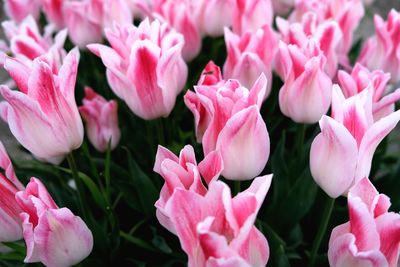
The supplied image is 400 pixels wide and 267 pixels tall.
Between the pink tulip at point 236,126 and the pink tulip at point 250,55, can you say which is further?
the pink tulip at point 250,55

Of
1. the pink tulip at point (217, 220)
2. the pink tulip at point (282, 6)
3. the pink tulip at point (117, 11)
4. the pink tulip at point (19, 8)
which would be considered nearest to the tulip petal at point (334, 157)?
the pink tulip at point (217, 220)

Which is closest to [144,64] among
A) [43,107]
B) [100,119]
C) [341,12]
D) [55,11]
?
[43,107]

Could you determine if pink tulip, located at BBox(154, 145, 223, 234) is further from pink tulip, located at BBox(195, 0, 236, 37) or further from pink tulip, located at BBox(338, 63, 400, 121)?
pink tulip, located at BBox(195, 0, 236, 37)

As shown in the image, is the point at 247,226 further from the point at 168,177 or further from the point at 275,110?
the point at 275,110

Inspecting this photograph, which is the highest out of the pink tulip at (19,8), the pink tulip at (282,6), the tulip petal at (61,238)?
the tulip petal at (61,238)

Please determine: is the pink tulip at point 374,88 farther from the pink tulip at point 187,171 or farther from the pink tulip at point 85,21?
the pink tulip at point 85,21

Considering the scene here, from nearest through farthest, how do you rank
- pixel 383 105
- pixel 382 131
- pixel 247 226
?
pixel 247 226
pixel 382 131
pixel 383 105

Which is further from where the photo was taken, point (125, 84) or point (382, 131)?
point (125, 84)

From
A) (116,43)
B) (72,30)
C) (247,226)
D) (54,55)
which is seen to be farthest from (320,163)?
(72,30)
